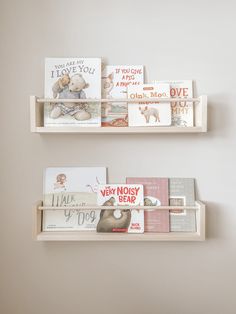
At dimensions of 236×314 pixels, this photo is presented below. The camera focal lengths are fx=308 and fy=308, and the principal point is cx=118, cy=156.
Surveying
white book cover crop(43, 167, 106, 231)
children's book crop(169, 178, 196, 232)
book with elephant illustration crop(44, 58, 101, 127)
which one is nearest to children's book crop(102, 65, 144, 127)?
book with elephant illustration crop(44, 58, 101, 127)

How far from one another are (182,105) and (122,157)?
1.14ft

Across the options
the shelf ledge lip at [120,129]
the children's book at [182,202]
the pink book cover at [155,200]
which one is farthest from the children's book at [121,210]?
the shelf ledge lip at [120,129]

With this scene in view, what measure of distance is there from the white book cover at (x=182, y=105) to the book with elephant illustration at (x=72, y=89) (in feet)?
0.95

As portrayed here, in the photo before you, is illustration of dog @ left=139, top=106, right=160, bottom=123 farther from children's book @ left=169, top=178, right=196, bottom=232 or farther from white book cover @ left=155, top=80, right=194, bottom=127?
children's book @ left=169, top=178, right=196, bottom=232

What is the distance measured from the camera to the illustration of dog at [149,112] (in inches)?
51.8

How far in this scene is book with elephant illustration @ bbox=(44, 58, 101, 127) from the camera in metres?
1.33

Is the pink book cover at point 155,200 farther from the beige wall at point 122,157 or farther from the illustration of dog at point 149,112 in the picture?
the illustration of dog at point 149,112

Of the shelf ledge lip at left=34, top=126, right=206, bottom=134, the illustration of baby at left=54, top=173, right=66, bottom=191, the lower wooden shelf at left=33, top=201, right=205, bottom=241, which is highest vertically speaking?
the shelf ledge lip at left=34, top=126, right=206, bottom=134

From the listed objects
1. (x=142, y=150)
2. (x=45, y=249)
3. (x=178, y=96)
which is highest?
(x=178, y=96)

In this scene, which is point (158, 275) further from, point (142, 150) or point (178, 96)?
point (178, 96)

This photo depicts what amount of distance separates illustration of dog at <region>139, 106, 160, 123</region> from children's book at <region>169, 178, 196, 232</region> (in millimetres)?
286

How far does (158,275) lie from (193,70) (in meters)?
0.93
